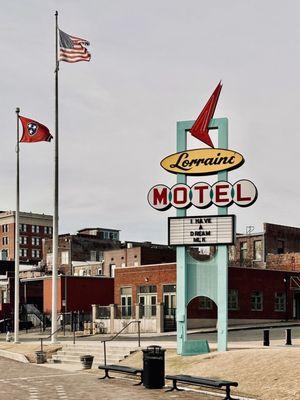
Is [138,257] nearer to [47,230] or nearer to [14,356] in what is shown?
[14,356]

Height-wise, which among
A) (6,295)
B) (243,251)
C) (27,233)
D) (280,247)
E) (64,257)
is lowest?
(6,295)

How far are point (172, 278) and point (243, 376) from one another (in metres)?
33.9

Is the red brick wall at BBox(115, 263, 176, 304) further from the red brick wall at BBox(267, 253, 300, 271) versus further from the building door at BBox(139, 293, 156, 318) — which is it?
the red brick wall at BBox(267, 253, 300, 271)

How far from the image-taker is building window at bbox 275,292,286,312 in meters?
62.8

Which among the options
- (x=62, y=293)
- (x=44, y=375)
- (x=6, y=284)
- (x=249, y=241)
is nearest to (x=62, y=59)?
(x=44, y=375)

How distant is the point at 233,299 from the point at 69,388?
36.1 meters

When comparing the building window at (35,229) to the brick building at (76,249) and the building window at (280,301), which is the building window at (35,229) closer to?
the brick building at (76,249)

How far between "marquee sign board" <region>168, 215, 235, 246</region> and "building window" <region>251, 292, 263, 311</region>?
28.9 meters

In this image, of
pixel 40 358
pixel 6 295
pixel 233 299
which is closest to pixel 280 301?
pixel 233 299

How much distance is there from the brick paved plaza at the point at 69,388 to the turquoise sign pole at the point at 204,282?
5180mm

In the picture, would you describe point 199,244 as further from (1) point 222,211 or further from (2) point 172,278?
(2) point 172,278

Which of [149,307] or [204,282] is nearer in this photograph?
[204,282]

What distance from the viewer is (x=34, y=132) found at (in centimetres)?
4578

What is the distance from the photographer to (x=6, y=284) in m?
82.2
